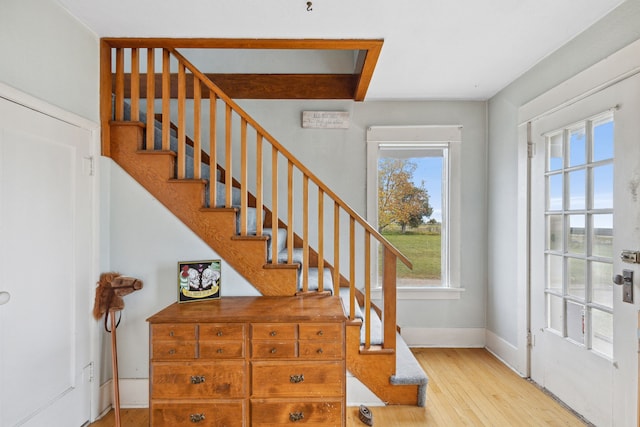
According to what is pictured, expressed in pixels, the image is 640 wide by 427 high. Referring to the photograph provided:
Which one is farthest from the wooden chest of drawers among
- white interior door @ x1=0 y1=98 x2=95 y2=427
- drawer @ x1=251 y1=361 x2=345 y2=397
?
white interior door @ x1=0 y1=98 x2=95 y2=427

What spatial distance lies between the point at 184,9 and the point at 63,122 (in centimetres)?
91

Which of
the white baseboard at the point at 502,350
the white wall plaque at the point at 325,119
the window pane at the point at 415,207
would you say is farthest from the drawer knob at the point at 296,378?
the white wall plaque at the point at 325,119

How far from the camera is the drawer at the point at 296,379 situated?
184 cm

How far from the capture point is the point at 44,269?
5.85ft

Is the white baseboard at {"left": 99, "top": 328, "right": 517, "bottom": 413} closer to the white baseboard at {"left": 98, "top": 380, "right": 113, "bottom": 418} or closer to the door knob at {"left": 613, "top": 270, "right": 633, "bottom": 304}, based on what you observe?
the white baseboard at {"left": 98, "top": 380, "right": 113, "bottom": 418}

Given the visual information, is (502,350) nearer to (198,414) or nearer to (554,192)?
(554,192)

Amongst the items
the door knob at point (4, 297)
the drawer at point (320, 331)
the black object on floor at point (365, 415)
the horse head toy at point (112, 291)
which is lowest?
the black object on floor at point (365, 415)

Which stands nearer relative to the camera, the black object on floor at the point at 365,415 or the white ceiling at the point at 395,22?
the white ceiling at the point at 395,22

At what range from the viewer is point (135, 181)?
228 centimetres

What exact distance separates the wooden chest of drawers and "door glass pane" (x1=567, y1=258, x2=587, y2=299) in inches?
60.4

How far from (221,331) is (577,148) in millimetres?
2423

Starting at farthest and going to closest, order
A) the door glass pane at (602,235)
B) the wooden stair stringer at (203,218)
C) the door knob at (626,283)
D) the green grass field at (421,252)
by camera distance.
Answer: the green grass field at (421,252) → the wooden stair stringer at (203,218) → the door glass pane at (602,235) → the door knob at (626,283)

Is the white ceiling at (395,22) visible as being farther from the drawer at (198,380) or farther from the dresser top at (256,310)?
the drawer at (198,380)

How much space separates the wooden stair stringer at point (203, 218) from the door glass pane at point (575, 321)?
1793 mm
